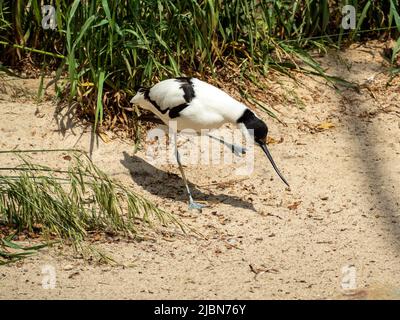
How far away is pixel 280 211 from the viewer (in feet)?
20.8

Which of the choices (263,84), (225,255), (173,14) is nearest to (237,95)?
(263,84)

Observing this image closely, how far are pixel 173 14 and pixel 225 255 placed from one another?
2.23 meters

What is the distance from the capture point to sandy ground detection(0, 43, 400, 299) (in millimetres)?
5289

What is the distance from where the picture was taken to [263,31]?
7.73 metres

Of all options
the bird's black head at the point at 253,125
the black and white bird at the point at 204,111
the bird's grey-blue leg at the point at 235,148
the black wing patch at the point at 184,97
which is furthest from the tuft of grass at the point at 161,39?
the bird's black head at the point at 253,125

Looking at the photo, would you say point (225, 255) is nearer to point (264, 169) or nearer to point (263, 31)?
point (264, 169)

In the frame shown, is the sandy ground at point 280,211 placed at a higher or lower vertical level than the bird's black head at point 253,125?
lower

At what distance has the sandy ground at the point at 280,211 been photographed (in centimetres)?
529

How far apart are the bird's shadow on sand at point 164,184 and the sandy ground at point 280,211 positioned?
0.01 meters

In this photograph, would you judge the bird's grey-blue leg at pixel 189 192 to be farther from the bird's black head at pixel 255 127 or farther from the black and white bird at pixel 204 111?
the bird's black head at pixel 255 127

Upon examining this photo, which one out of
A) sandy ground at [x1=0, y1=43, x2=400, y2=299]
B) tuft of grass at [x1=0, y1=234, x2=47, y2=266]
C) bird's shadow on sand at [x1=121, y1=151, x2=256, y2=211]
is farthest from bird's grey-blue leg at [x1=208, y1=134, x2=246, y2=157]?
tuft of grass at [x1=0, y1=234, x2=47, y2=266]

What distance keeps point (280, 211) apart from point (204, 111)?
0.87 metres

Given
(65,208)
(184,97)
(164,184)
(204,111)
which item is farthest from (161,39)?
(65,208)

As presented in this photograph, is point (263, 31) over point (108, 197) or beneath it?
over
